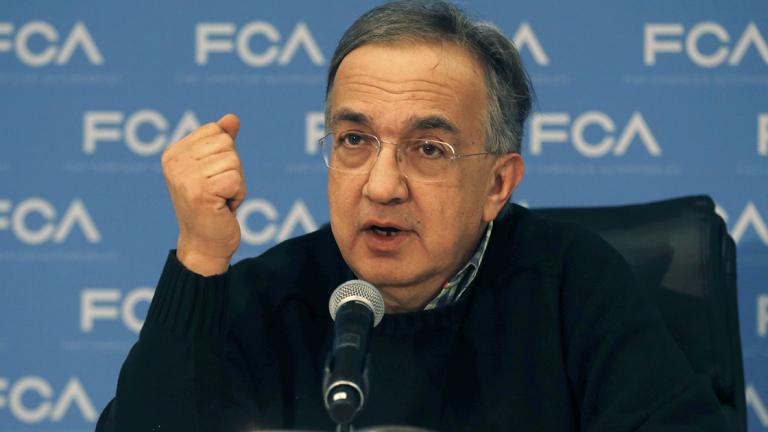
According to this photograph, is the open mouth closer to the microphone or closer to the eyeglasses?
the eyeglasses

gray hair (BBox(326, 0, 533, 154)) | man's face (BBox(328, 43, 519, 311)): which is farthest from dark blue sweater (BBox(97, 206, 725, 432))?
gray hair (BBox(326, 0, 533, 154))

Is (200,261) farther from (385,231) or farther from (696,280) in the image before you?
(696,280)

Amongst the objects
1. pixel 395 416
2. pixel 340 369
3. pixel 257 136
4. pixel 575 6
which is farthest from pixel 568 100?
pixel 340 369

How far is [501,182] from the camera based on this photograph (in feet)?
6.36

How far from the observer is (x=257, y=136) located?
2.91 metres

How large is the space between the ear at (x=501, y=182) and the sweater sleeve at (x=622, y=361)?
0.59 ft

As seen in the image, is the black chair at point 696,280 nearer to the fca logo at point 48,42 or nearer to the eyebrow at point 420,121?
the eyebrow at point 420,121

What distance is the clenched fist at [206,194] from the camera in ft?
5.15

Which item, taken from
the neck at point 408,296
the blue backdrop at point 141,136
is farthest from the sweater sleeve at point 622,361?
the blue backdrop at point 141,136

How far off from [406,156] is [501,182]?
25 centimetres

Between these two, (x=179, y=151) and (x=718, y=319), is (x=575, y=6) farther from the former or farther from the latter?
(x=179, y=151)

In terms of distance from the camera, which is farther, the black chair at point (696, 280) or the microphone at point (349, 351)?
the black chair at point (696, 280)

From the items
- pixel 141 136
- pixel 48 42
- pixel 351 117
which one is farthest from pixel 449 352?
pixel 48 42

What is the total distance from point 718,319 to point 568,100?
1084 mm
